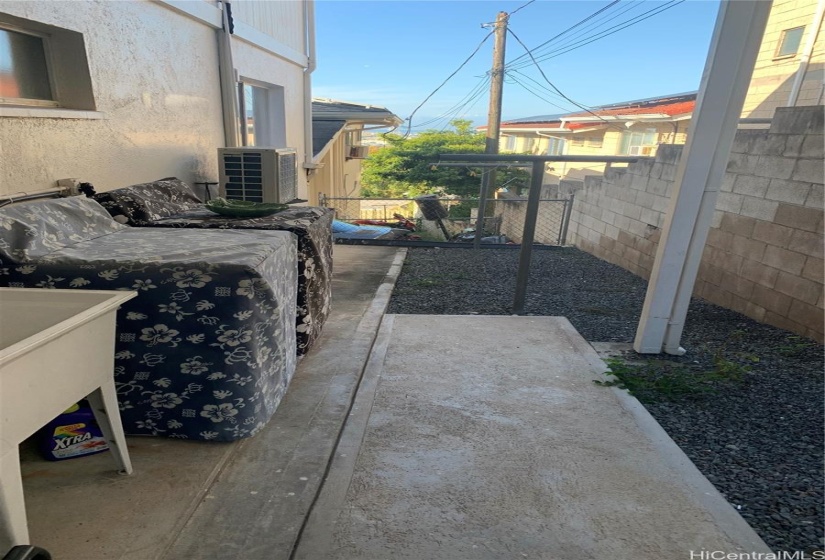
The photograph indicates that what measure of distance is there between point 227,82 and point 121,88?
4.54 ft

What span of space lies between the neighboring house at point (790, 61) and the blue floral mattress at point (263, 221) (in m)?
4.20

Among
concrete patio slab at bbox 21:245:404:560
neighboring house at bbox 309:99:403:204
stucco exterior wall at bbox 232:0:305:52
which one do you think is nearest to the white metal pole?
concrete patio slab at bbox 21:245:404:560

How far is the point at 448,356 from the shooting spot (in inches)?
111

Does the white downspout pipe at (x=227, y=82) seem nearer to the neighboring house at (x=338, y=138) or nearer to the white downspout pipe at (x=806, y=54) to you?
the neighboring house at (x=338, y=138)

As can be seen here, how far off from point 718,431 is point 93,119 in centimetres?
376

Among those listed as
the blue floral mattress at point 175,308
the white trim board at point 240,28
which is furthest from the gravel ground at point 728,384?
the white trim board at point 240,28

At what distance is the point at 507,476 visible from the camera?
1.77 m

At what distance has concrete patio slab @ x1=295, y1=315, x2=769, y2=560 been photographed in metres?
1.46

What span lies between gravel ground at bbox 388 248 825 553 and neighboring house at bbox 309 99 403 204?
3.96 meters

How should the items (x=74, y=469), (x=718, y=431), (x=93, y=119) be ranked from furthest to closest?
(x=93, y=119) < (x=718, y=431) < (x=74, y=469)

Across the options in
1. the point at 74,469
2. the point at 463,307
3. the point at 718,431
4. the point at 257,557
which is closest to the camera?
the point at 257,557

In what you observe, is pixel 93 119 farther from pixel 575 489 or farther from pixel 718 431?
pixel 718 431

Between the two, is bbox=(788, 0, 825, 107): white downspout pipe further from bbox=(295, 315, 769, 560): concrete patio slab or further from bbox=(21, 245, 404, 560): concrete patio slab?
bbox=(21, 245, 404, 560): concrete patio slab

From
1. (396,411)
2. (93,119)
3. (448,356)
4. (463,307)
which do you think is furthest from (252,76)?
(396,411)
